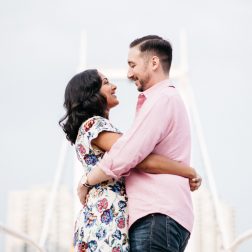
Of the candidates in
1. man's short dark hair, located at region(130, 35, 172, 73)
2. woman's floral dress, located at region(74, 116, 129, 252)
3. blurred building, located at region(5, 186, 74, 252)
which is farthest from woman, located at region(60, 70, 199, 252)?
blurred building, located at region(5, 186, 74, 252)

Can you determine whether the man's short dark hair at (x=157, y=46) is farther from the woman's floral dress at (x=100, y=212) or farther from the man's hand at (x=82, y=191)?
the man's hand at (x=82, y=191)

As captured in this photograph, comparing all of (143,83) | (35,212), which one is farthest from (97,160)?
(35,212)

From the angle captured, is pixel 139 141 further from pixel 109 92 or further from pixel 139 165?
pixel 109 92

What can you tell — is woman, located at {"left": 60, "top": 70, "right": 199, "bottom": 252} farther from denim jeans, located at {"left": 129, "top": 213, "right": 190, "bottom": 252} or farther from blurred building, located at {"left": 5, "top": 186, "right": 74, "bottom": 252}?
blurred building, located at {"left": 5, "top": 186, "right": 74, "bottom": 252}

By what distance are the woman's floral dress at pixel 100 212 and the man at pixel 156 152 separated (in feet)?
0.08

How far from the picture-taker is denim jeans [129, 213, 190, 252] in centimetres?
127

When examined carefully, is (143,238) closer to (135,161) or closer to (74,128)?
(135,161)

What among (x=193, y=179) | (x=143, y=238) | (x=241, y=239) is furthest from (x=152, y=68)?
(x=241, y=239)

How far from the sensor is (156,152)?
1357 millimetres

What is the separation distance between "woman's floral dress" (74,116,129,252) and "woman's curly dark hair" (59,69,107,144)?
2cm

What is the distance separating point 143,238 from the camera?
128cm

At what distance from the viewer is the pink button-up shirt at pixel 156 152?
130 cm

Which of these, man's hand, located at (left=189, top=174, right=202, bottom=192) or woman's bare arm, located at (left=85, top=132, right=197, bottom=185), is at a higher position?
woman's bare arm, located at (left=85, top=132, right=197, bottom=185)

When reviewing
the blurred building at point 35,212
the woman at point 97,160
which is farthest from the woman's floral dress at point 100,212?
the blurred building at point 35,212
